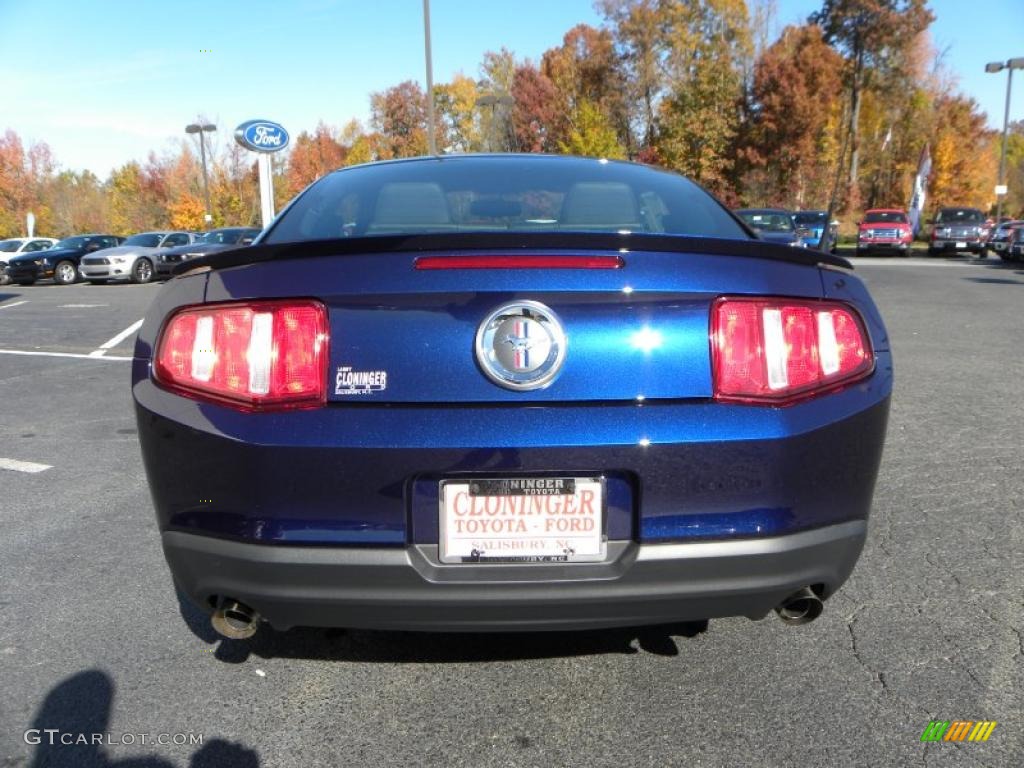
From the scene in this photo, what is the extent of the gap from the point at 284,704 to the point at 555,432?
1.20 metres

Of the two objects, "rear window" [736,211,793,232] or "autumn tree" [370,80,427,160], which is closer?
"rear window" [736,211,793,232]

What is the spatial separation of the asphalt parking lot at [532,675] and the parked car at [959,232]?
2717 centimetres

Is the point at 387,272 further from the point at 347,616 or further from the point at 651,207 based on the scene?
the point at 651,207

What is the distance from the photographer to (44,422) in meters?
5.74

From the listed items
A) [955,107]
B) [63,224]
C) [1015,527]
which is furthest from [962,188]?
[63,224]

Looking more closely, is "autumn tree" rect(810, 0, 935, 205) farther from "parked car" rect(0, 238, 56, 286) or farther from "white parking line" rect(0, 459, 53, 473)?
"white parking line" rect(0, 459, 53, 473)

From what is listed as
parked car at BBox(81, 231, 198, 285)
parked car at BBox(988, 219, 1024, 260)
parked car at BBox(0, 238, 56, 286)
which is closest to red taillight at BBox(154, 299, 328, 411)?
parked car at BBox(81, 231, 198, 285)

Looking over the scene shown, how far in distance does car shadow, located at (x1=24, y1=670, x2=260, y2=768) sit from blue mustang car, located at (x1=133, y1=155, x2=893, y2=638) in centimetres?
43

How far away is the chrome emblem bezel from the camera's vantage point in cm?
178

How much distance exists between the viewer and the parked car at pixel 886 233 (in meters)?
28.4

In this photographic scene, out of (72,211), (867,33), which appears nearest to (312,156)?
(72,211)

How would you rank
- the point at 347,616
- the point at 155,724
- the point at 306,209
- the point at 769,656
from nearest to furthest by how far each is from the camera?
the point at 347,616 < the point at 155,724 < the point at 769,656 < the point at 306,209

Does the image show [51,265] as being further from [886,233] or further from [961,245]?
[961,245]

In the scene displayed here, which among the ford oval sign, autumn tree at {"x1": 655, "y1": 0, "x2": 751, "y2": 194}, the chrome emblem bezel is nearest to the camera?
the chrome emblem bezel
